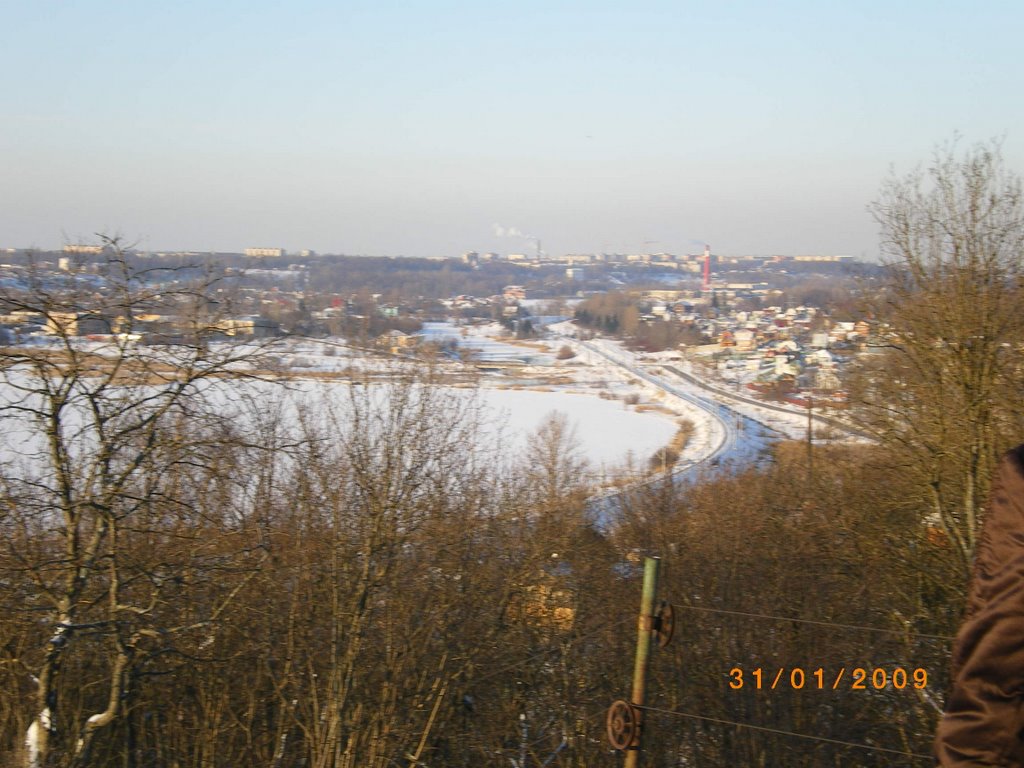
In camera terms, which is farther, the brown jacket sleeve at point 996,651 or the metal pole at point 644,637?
the metal pole at point 644,637

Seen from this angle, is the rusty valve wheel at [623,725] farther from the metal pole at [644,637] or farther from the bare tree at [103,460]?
the bare tree at [103,460]

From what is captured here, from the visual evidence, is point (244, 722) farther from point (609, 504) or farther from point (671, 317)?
point (671, 317)

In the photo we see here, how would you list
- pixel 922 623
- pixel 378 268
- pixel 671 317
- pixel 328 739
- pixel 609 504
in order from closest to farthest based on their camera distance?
1. pixel 328 739
2. pixel 922 623
3. pixel 609 504
4. pixel 378 268
5. pixel 671 317

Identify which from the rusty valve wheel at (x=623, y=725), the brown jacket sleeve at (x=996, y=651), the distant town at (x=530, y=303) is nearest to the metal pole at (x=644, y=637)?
the rusty valve wheel at (x=623, y=725)

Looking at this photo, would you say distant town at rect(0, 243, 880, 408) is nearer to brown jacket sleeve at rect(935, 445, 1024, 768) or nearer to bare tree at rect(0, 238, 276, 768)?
bare tree at rect(0, 238, 276, 768)

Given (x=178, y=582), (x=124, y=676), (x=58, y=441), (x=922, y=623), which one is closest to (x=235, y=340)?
(x=58, y=441)

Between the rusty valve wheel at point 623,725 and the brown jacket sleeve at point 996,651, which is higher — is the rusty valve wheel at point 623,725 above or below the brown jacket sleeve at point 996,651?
below
